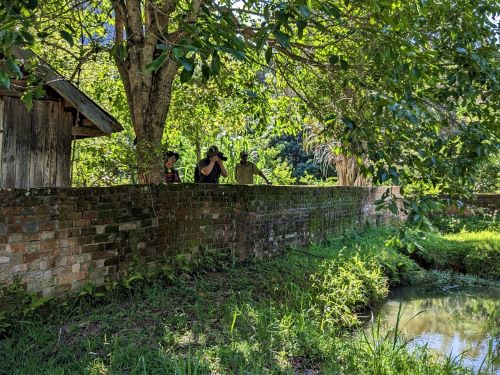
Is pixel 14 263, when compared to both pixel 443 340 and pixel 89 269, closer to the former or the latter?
pixel 89 269

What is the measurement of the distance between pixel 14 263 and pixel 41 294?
45 centimetres

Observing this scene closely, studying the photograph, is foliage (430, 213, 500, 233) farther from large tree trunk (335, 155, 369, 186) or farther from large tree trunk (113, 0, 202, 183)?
large tree trunk (113, 0, 202, 183)

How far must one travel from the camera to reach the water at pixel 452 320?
6.63 m

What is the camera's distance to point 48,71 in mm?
5293

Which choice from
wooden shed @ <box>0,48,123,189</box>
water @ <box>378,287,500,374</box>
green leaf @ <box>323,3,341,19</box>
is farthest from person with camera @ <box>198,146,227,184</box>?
green leaf @ <box>323,3,341,19</box>

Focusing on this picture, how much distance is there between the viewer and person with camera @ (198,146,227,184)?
8516mm

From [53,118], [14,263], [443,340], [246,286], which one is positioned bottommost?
[443,340]

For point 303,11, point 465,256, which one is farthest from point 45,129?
point 465,256

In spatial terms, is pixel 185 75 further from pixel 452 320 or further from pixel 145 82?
pixel 452 320

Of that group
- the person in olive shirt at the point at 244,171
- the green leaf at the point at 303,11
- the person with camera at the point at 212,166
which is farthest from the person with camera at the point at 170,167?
Result: the green leaf at the point at 303,11

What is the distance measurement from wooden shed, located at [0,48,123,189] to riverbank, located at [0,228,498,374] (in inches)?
64.4

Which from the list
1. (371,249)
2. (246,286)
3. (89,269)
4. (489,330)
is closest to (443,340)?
(489,330)

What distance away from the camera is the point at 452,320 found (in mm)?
8250

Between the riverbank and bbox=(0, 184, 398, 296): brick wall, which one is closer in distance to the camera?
the riverbank
